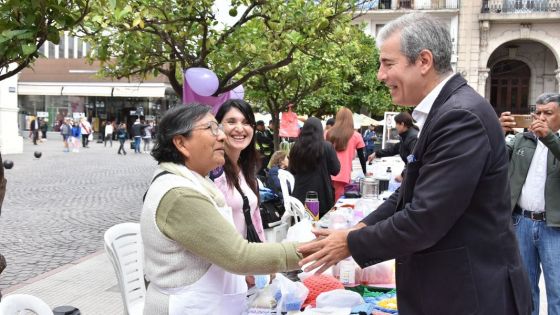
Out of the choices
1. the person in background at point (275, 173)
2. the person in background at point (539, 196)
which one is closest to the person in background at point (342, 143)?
the person in background at point (275, 173)

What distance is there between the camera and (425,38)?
1961 millimetres

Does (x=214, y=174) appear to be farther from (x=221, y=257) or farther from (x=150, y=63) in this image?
(x=150, y=63)

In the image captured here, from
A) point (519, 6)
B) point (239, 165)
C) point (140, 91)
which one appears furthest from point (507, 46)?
point (239, 165)

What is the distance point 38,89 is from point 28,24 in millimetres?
40260

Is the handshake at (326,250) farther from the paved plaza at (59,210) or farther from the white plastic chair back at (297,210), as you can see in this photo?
the paved plaza at (59,210)

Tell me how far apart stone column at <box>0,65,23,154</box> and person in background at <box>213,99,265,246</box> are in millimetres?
20784

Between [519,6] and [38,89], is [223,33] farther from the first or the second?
[38,89]

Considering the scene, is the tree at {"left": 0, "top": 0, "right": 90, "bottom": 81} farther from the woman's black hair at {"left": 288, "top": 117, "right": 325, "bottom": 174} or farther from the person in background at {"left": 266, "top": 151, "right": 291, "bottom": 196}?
the person in background at {"left": 266, "top": 151, "right": 291, "bottom": 196}

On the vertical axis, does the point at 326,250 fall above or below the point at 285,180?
above

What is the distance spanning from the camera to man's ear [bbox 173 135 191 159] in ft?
7.58

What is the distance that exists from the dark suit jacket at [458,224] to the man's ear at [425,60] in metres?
0.12

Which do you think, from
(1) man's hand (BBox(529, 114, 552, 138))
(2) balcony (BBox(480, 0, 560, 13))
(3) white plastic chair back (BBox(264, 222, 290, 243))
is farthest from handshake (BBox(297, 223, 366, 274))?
(2) balcony (BBox(480, 0, 560, 13))

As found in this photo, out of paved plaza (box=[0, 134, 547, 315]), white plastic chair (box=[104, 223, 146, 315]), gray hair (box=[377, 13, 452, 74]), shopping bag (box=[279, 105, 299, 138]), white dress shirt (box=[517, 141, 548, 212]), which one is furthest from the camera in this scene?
shopping bag (box=[279, 105, 299, 138])

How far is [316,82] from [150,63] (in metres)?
8.29
